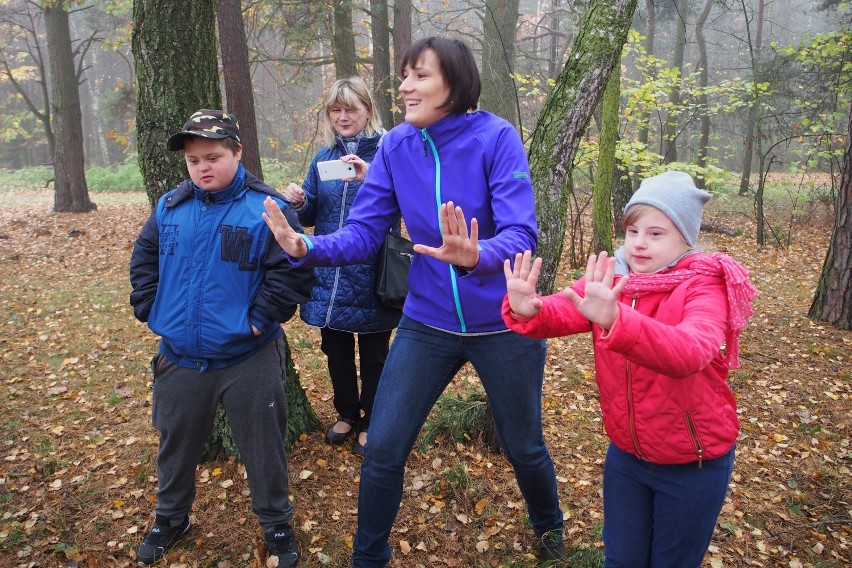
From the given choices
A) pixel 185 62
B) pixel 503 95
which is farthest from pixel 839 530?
pixel 503 95

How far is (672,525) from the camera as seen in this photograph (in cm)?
207

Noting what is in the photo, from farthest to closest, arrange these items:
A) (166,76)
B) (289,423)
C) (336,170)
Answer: (289,423) < (336,170) < (166,76)

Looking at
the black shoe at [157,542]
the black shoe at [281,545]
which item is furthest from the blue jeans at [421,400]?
the black shoe at [157,542]

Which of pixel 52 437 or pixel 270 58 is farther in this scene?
pixel 270 58

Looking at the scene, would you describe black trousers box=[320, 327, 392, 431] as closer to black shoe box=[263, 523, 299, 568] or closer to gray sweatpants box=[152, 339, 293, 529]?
gray sweatpants box=[152, 339, 293, 529]

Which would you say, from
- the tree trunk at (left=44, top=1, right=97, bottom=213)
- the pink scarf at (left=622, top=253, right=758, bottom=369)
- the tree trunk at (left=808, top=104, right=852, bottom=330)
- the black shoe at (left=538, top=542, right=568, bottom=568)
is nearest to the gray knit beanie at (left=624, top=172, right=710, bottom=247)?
the pink scarf at (left=622, top=253, right=758, bottom=369)

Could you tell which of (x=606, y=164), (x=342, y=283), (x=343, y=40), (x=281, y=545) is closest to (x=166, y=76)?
(x=342, y=283)

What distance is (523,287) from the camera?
1.93 metres

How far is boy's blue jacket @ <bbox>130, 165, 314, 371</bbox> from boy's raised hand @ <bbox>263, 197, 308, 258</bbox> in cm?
35

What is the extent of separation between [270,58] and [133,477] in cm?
973

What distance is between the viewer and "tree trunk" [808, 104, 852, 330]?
6566 millimetres

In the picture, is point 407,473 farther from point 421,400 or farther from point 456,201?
point 456,201

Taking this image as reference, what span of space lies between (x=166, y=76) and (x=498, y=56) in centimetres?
1008

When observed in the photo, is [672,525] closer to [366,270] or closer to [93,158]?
[366,270]
